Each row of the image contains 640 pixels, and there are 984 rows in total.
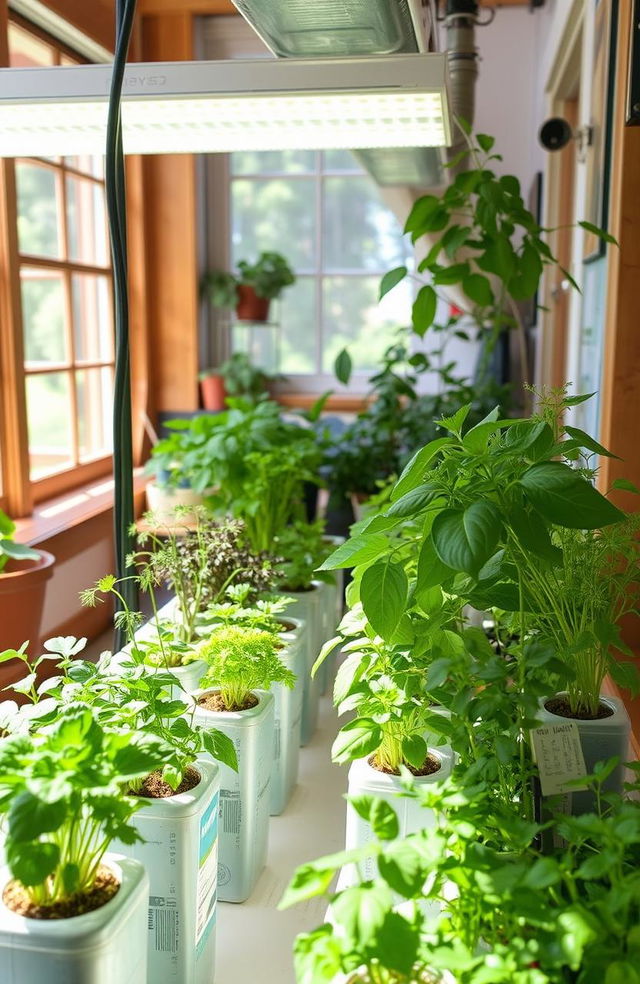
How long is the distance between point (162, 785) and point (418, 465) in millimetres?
597

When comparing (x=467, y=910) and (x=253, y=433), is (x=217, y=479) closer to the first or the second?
(x=253, y=433)

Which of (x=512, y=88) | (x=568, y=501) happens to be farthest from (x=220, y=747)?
(x=512, y=88)

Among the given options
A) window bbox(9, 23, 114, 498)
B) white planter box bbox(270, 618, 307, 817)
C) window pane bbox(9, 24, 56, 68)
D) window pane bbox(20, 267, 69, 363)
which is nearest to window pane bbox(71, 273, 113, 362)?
window bbox(9, 23, 114, 498)

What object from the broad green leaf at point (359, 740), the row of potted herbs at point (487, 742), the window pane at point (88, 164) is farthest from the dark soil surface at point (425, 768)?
the window pane at point (88, 164)

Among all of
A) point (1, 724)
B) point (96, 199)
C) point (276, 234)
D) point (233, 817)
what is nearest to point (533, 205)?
point (276, 234)

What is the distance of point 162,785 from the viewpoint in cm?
139

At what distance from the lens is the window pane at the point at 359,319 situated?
524cm

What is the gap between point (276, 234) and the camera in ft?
17.3

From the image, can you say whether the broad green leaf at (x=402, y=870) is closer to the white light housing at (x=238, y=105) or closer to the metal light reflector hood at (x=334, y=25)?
the white light housing at (x=238, y=105)

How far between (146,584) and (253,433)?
1287mm

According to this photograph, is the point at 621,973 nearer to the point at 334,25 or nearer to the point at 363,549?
the point at 363,549

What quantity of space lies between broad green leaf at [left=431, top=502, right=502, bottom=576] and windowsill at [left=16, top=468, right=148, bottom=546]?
228cm

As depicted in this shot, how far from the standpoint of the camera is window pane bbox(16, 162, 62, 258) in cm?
387

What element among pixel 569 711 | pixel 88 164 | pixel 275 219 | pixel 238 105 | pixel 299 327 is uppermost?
pixel 88 164
